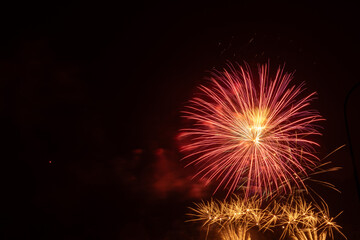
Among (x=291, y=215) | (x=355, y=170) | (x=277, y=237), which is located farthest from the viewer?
(x=277, y=237)

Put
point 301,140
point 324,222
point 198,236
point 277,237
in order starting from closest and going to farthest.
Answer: point 301,140 < point 324,222 < point 277,237 < point 198,236

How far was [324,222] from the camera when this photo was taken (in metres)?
24.1

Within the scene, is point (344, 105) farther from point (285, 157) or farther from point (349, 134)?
point (285, 157)

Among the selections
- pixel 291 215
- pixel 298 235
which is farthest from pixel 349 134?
pixel 298 235

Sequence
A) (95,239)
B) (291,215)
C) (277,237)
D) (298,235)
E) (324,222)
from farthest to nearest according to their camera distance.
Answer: (95,239), (277,237), (298,235), (324,222), (291,215)

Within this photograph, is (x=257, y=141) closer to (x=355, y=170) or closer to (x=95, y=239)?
(x=355, y=170)

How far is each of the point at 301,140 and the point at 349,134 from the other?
169 inches

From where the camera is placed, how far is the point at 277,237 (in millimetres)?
39156

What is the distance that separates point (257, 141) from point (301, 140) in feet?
6.29

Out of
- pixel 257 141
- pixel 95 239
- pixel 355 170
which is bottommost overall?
pixel 355 170

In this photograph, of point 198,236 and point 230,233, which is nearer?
point 230,233

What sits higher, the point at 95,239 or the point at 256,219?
the point at 95,239

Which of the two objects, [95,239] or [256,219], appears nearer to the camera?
[256,219]

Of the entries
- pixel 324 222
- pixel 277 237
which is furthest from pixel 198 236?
pixel 324 222
